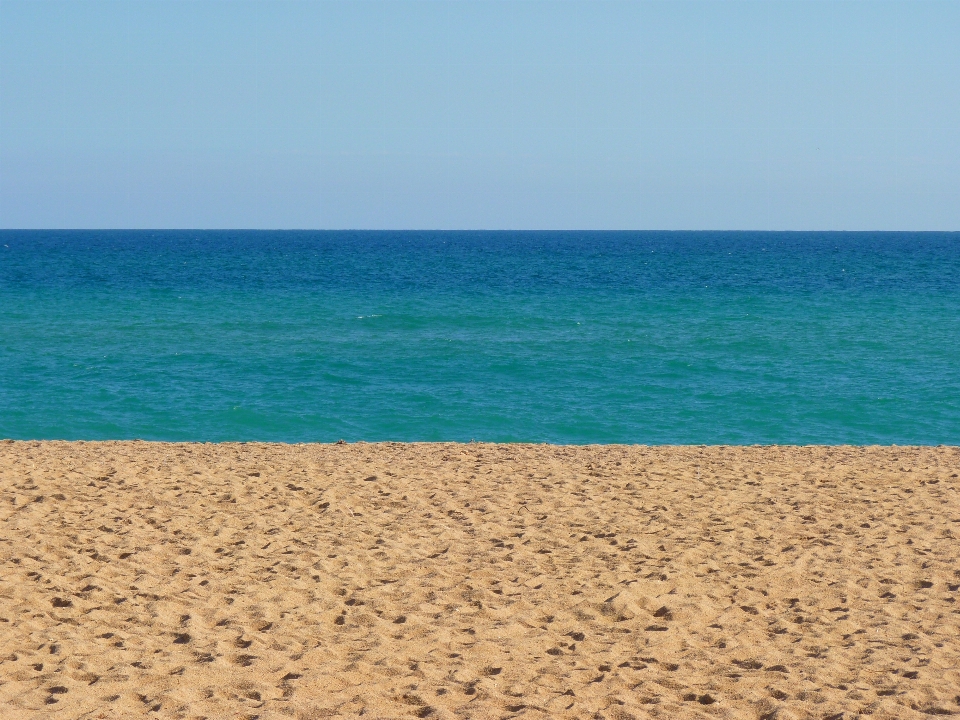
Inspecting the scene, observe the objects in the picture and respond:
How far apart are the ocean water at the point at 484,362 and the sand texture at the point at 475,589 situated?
6.87 meters

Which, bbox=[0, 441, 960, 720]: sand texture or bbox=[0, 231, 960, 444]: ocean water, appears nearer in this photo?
bbox=[0, 441, 960, 720]: sand texture

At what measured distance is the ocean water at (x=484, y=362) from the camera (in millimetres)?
18344

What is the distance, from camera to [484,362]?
2459 cm

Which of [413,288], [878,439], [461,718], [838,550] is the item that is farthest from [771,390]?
[413,288]

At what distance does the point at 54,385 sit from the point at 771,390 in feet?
52.3

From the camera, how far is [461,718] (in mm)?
5023

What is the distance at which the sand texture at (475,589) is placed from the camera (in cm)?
537

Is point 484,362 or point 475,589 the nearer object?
point 475,589

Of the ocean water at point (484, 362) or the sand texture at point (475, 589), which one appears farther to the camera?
the ocean water at point (484, 362)

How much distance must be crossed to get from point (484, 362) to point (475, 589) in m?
17.5

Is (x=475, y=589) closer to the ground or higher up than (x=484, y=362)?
higher up

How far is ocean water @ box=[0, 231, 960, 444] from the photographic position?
18344mm

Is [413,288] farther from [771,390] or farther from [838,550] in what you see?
[838,550]

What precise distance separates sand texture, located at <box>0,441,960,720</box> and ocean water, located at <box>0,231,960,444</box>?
6.87 metres
